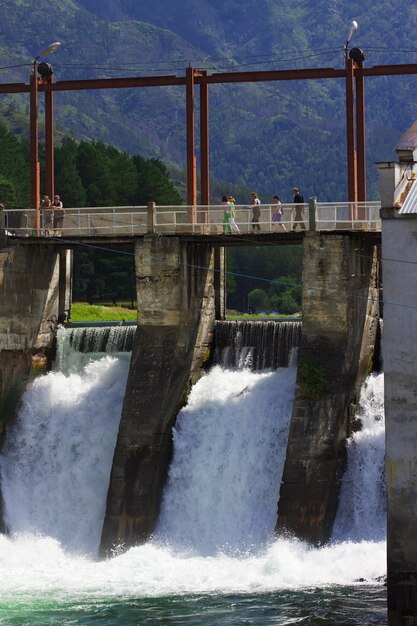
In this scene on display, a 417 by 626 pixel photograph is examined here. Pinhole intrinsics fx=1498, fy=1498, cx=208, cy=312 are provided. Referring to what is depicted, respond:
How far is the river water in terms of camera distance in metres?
Result: 34.8

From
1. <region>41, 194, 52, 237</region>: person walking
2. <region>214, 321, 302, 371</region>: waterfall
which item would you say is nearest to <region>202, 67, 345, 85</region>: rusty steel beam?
<region>41, 194, 52, 237</region>: person walking

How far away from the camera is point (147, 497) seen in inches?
1638

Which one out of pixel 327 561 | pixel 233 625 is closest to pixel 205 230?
pixel 327 561

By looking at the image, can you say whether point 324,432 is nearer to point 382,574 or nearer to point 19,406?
point 382,574

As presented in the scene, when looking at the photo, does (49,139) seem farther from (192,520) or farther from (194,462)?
(192,520)

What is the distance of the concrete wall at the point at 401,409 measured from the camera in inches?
1166

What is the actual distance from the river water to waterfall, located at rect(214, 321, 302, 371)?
55 centimetres

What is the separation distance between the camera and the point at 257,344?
45469mm

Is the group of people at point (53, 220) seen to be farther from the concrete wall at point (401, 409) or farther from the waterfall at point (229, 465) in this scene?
the concrete wall at point (401, 409)

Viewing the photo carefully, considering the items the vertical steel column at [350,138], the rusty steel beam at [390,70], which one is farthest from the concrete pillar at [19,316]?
the rusty steel beam at [390,70]

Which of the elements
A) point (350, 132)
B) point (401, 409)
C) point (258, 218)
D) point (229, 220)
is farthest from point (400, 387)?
point (350, 132)

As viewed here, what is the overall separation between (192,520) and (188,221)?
9.29 metres

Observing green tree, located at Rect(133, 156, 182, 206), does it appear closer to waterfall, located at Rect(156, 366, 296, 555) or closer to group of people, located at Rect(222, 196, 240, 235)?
group of people, located at Rect(222, 196, 240, 235)

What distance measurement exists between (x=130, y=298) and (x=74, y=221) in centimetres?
4505
